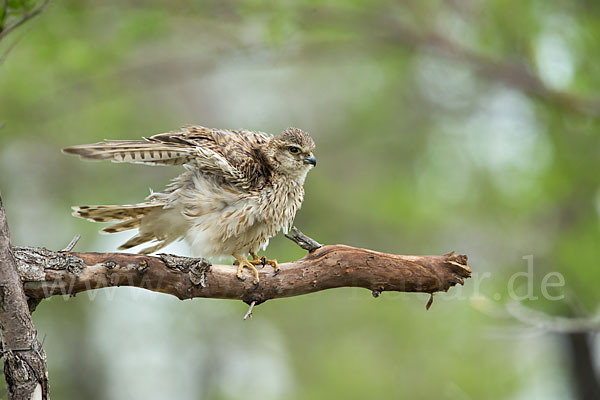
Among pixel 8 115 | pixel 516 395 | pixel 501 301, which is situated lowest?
pixel 516 395

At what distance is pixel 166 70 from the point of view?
970cm

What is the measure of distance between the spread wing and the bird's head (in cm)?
10

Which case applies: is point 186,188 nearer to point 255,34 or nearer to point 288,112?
point 255,34

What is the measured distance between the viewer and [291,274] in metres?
3.77

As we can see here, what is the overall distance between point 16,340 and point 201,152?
73.4 inches

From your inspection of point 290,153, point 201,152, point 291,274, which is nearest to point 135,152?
point 201,152

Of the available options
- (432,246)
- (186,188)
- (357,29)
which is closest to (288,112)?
(432,246)

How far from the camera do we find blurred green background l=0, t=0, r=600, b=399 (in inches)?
343

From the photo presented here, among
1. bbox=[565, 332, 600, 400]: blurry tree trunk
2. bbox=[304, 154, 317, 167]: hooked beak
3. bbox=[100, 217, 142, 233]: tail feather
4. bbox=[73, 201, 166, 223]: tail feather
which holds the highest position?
bbox=[304, 154, 317, 167]: hooked beak

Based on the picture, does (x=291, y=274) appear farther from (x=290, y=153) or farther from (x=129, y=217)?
(x=129, y=217)

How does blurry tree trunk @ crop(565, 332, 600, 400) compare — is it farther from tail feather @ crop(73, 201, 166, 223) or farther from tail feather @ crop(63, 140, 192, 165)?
tail feather @ crop(63, 140, 192, 165)

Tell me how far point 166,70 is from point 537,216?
6.65 m

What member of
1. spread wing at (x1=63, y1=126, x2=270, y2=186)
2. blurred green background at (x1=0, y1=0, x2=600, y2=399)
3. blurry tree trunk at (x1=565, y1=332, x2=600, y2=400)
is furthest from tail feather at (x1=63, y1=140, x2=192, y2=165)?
blurry tree trunk at (x1=565, y1=332, x2=600, y2=400)

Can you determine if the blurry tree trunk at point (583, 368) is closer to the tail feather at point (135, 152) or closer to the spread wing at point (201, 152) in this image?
the spread wing at point (201, 152)
